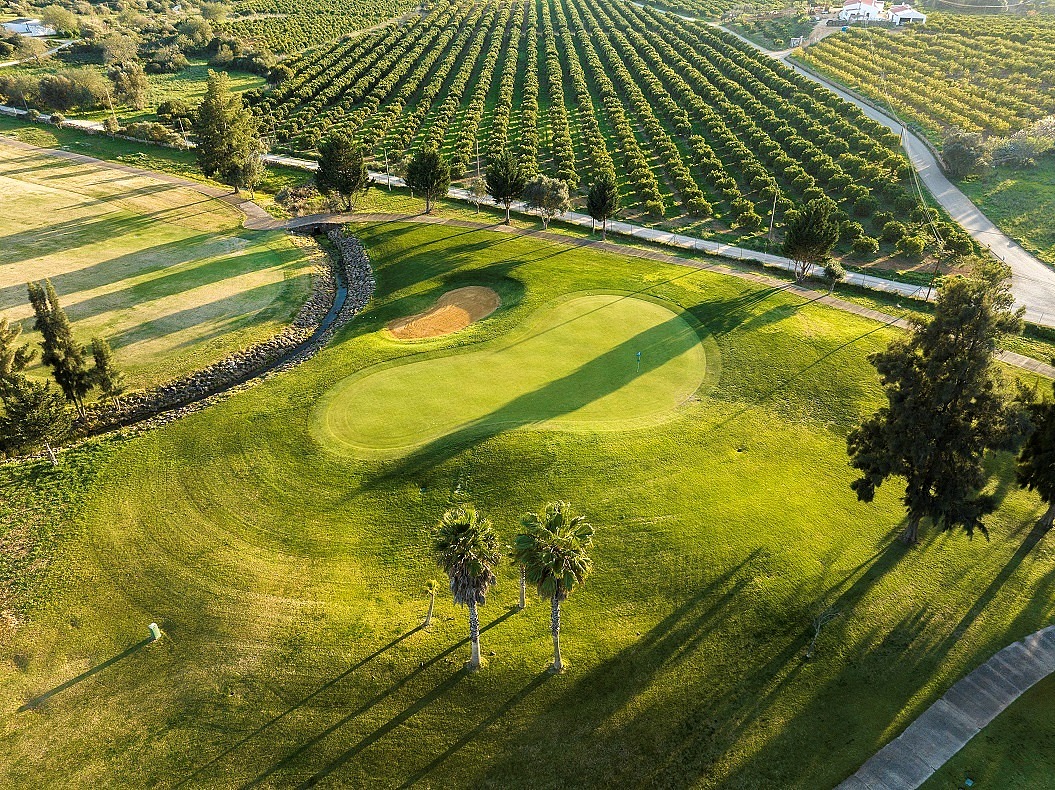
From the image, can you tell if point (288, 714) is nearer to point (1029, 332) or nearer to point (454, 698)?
point (454, 698)

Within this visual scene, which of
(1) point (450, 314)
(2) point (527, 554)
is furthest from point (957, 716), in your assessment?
(1) point (450, 314)

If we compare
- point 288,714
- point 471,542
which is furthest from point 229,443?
point 471,542

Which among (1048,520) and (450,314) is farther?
(450,314)

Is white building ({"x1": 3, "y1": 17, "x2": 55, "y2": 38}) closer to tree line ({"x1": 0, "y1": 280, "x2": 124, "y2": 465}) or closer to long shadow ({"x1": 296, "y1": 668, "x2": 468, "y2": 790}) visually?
tree line ({"x1": 0, "y1": 280, "x2": 124, "y2": 465})

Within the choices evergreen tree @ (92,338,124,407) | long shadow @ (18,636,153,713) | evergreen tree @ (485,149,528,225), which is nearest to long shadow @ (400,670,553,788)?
long shadow @ (18,636,153,713)

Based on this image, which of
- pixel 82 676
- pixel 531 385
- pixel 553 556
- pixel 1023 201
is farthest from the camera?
pixel 1023 201

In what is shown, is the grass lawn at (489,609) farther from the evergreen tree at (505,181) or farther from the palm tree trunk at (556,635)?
the evergreen tree at (505,181)

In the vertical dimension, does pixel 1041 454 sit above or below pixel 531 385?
above

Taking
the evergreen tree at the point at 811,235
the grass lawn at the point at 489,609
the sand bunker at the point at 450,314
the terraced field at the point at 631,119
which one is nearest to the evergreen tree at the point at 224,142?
the terraced field at the point at 631,119

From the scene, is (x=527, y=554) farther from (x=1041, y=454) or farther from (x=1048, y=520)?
(x=1048, y=520)
